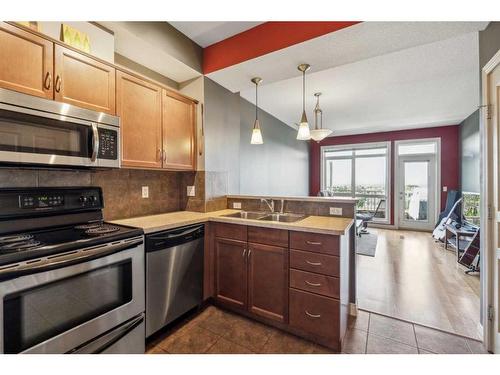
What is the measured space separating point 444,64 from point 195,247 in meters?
3.49

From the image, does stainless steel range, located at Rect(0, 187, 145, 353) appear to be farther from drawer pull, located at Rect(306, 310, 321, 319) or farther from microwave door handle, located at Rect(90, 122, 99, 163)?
drawer pull, located at Rect(306, 310, 321, 319)

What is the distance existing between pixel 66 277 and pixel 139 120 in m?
1.31

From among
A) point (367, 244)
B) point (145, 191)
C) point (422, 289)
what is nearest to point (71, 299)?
point (145, 191)

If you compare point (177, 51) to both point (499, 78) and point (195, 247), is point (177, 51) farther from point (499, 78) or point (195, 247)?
point (499, 78)

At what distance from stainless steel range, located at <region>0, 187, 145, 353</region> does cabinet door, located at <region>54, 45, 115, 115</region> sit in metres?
0.64

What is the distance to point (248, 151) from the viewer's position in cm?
394

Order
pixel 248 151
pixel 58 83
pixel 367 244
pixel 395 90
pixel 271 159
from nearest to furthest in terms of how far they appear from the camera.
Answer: pixel 58 83 < pixel 395 90 < pixel 248 151 < pixel 367 244 < pixel 271 159

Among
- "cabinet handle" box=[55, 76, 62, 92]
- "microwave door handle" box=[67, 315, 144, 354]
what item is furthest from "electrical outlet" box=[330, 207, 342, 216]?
"cabinet handle" box=[55, 76, 62, 92]

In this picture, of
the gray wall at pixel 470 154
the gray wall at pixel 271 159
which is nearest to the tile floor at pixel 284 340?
the gray wall at pixel 271 159

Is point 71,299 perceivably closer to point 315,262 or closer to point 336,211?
point 315,262

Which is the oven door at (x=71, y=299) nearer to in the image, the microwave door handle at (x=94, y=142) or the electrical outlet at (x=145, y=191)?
the microwave door handle at (x=94, y=142)

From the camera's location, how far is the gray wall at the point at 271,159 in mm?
3852

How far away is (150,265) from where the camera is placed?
1.69 metres

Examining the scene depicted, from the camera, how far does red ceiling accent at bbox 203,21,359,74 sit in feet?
5.96
